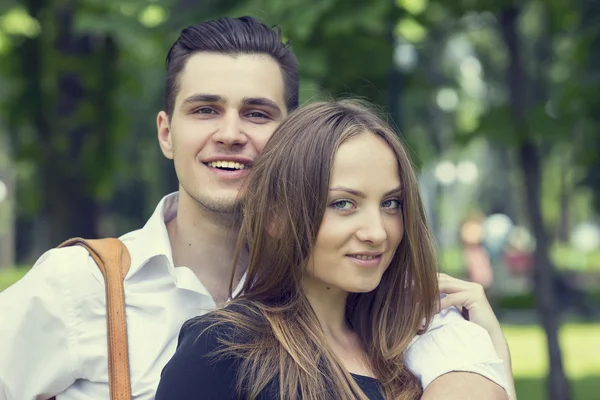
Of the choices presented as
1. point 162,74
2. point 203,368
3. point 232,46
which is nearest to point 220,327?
point 203,368

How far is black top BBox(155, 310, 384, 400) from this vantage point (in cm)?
256

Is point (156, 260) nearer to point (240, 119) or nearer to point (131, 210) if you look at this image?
point (240, 119)

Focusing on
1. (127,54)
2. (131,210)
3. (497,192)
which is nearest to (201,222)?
(127,54)

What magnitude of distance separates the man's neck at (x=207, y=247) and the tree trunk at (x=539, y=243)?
632 centimetres

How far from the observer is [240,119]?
11.6 ft

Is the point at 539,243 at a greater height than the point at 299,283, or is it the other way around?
the point at 299,283

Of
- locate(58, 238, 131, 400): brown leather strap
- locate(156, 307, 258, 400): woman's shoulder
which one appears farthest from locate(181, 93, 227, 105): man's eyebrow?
locate(156, 307, 258, 400): woman's shoulder

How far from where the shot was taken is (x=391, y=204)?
285 cm

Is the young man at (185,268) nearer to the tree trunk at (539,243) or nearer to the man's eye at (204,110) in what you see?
the man's eye at (204,110)

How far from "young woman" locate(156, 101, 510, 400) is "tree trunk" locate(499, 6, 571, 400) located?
6.90 meters

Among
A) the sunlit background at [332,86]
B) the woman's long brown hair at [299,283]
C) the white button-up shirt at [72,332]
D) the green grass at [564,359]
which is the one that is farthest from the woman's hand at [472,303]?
the green grass at [564,359]

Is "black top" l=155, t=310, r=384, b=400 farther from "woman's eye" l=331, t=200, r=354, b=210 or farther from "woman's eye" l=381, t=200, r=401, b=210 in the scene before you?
"woman's eye" l=381, t=200, r=401, b=210

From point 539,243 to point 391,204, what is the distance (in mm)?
7455

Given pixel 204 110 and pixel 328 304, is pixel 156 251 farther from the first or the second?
pixel 328 304
